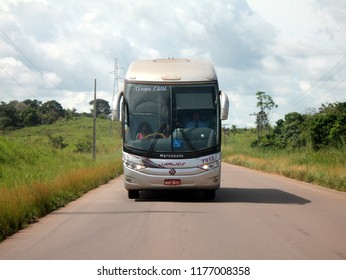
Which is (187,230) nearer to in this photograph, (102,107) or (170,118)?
(170,118)

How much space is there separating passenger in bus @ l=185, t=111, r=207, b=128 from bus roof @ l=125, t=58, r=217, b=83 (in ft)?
3.19

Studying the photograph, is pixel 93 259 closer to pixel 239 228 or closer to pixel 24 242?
pixel 24 242

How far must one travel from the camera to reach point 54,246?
330 inches

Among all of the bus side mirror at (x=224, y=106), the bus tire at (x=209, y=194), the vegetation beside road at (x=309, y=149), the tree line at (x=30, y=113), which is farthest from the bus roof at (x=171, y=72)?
the tree line at (x=30, y=113)

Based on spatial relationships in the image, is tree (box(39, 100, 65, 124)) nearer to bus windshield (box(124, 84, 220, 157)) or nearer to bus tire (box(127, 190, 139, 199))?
bus tire (box(127, 190, 139, 199))

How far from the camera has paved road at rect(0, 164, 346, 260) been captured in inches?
308

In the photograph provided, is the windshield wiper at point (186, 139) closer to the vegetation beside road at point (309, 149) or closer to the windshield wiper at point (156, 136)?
the windshield wiper at point (156, 136)

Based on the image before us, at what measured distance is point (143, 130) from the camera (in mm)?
14836

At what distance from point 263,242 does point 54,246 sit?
10.9 ft

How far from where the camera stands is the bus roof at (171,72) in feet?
49.0

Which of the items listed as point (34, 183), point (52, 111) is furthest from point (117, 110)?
point (52, 111)

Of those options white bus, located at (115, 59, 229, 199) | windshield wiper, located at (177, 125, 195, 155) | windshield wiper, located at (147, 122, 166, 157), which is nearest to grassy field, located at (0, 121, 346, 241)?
white bus, located at (115, 59, 229, 199)

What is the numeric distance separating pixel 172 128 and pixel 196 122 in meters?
0.69

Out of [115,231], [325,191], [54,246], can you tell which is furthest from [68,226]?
[325,191]
